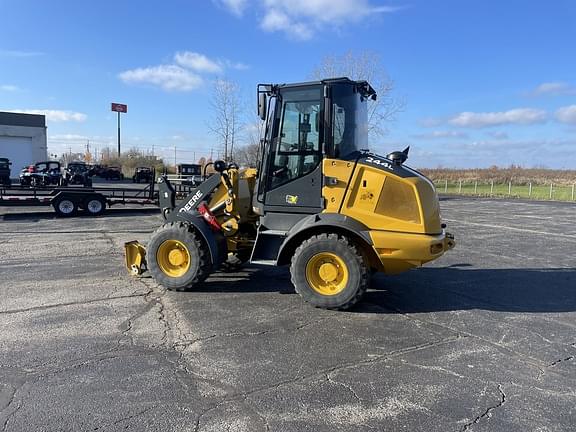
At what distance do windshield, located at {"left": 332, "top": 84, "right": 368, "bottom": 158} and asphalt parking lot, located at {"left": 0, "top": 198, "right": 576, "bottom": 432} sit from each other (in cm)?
222

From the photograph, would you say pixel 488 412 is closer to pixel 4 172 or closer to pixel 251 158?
pixel 251 158

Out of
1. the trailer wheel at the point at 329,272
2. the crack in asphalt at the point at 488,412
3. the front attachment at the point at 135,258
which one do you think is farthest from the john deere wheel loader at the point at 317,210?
the crack in asphalt at the point at 488,412

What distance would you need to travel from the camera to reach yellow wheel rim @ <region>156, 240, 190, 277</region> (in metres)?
6.77

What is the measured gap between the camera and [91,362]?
14.2 feet

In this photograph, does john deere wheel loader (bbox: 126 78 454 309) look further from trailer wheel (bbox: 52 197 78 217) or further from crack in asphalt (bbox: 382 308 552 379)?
trailer wheel (bbox: 52 197 78 217)

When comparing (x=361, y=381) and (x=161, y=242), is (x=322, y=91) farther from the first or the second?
(x=361, y=381)

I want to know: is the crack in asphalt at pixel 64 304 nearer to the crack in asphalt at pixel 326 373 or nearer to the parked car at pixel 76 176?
the crack in asphalt at pixel 326 373

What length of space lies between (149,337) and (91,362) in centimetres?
74

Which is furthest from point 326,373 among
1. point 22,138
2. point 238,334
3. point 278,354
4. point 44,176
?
point 22,138

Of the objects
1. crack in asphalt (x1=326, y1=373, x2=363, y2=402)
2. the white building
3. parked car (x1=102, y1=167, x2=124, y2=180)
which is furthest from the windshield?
the white building

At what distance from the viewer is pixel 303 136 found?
6.31 metres

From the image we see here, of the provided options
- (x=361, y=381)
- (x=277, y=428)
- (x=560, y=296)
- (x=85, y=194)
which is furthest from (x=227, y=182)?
(x=85, y=194)

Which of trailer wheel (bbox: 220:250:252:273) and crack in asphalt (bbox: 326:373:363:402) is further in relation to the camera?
trailer wheel (bbox: 220:250:252:273)

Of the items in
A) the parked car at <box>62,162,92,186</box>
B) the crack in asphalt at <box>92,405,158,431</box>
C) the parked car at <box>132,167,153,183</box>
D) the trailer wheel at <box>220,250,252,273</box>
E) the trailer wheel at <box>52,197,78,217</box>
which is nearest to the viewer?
the crack in asphalt at <box>92,405,158,431</box>
